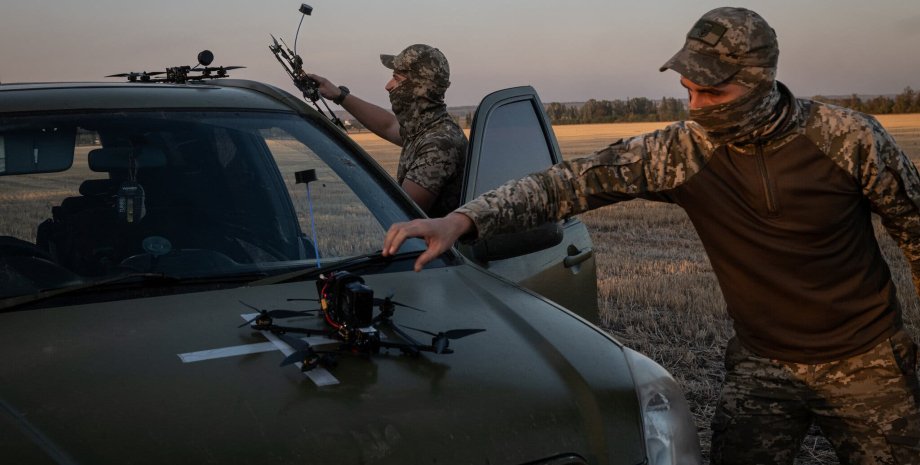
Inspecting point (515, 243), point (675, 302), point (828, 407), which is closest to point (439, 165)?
point (515, 243)

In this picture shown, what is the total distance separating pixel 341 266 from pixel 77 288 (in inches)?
28.8

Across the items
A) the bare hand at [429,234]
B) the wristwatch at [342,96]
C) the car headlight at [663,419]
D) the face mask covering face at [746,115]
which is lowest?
the car headlight at [663,419]

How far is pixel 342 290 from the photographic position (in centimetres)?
268

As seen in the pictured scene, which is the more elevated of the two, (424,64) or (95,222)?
(424,64)

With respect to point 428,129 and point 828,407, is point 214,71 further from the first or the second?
point 828,407

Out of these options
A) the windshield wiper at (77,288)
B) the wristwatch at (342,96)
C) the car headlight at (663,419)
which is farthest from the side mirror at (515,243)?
the wristwatch at (342,96)

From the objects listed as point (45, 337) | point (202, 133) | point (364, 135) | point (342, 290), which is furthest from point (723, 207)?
point (364, 135)

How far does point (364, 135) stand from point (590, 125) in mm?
14757

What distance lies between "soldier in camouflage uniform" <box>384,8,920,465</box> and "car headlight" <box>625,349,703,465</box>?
0.72 meters

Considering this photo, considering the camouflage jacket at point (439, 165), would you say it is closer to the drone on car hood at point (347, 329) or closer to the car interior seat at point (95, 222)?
the car interior seat at point (95, 222)

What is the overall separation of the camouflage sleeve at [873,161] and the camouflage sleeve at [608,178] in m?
0.37

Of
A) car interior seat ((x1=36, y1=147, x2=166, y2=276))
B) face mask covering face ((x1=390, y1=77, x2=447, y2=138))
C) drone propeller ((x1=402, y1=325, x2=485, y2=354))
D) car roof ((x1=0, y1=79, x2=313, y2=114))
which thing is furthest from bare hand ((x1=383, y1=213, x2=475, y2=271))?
face mask covering face ((x1=390, y1=77, x2=447, y2=138))

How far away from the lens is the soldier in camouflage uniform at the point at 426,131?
4.80 metres

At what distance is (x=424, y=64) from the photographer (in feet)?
17.2
